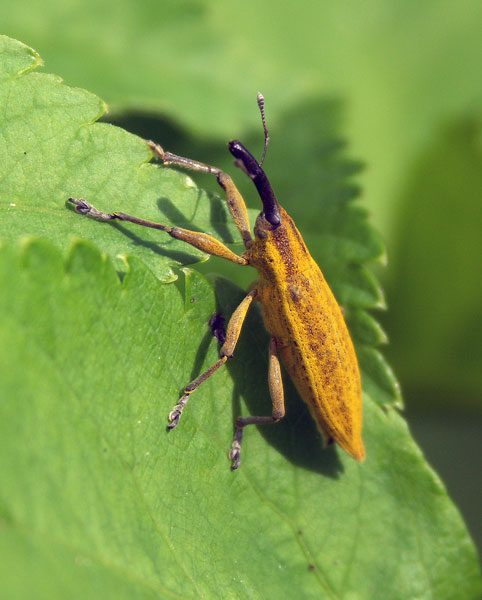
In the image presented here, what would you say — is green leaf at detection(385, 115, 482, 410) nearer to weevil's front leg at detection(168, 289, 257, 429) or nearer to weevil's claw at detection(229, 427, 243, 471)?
weevil's front leg at detection(168, 289, 257, 429)

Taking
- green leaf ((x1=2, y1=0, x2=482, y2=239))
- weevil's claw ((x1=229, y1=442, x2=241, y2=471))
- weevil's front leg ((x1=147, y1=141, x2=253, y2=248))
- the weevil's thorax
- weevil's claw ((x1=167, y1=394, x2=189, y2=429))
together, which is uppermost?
green leaf ((x1=2, y1=0, x2=482, y2=239))

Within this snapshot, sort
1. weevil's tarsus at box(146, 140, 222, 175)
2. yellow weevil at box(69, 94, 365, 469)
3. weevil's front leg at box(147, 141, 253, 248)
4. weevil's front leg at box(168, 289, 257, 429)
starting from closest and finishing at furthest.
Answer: weevil's front leg at box(168, 289, 257, 429)
weevil's tarsus at box(146, 140, 222, 175)
yellow weevil at box(69, 94, 365, 469)
weevil's front leg at box(147, 141, 253, 248)

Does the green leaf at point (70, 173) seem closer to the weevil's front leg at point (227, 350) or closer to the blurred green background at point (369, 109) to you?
the weevil's front leg at point (227, 350)

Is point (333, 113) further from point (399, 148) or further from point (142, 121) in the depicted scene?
point (142, 121)

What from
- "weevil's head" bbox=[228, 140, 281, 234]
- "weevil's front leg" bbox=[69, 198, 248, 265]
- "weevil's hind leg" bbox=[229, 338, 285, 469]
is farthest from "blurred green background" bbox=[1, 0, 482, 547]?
"weevil's hind leg" bbox=[229, 338, 285, 469]

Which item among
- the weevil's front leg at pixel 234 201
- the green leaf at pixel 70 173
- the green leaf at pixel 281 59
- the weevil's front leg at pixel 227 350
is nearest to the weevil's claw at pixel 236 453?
the weevil's front leg at pixel 227 350

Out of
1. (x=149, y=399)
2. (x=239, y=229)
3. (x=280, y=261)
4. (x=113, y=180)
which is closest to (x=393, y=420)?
(x=280, y=261)

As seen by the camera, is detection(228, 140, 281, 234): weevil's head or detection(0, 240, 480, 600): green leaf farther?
detection(228, 140, 281, 234): weevil's head
